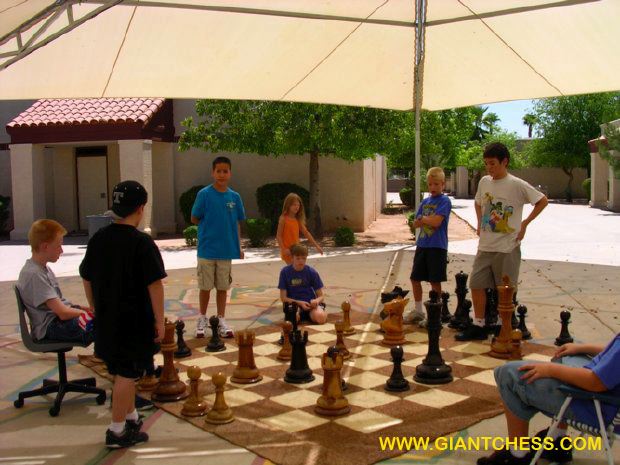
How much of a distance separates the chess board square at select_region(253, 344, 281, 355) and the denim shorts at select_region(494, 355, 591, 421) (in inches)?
115

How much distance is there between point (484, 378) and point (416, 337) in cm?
147

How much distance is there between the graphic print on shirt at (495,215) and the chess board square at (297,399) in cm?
257

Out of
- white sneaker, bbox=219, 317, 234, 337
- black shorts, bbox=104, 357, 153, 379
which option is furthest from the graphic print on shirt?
black shorts, bbox=104, 357, 153, 379

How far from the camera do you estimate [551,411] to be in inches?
127

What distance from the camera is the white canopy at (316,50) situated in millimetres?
6438

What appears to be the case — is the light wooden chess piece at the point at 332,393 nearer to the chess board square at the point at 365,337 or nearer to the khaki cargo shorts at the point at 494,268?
the chess board square at the point at 365,337

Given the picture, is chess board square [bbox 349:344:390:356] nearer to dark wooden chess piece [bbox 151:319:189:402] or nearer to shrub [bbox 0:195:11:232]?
dark wooden chess piece [bbox 151:319:189:402]

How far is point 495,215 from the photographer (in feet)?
20.5

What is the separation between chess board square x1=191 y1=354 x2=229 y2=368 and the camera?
5.66m

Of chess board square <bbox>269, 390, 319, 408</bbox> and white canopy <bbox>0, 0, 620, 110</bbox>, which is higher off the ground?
white canopy <bbox>0, 0, 620, 110</bbox>

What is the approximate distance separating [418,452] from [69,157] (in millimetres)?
18977

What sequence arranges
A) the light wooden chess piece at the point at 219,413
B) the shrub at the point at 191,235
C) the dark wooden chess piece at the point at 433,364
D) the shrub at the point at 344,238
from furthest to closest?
the shrub at the point at 191,235 → the shrub at the point at 344,238 → the dark wooden chess piece at the point at 433,364 → the light wooden chess piece at the point at 219,413

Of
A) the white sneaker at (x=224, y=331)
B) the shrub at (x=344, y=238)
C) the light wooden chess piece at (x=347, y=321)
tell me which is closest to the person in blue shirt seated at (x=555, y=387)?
the light wooden chess piece at (x=347, y=321)

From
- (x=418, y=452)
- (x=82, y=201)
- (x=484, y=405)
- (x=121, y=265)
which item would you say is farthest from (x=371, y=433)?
(x=82, y=201)
